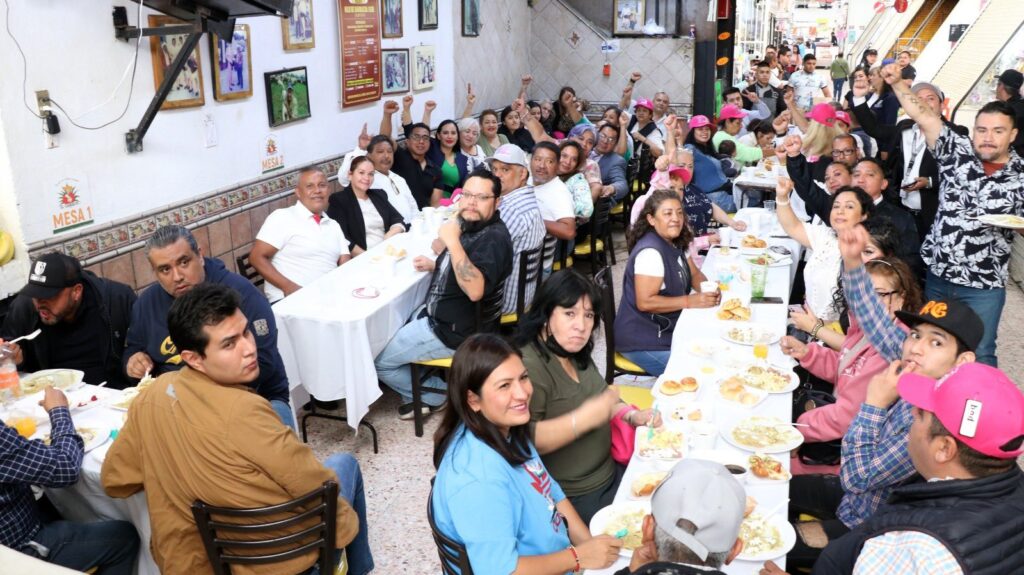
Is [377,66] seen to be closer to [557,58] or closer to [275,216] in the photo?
[275,216]

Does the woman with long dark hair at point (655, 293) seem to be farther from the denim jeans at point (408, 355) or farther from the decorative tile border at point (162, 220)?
the decorative tile border at point (162, 220)

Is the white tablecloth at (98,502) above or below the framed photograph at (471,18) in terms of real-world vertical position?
below

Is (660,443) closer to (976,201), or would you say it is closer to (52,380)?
(52,380)

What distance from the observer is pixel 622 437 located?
3.04 m

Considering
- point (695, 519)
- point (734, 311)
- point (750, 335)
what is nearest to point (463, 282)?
point (734, 311)

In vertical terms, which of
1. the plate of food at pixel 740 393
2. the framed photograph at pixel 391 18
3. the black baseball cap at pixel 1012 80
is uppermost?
the framed photograph at pixel 391 18

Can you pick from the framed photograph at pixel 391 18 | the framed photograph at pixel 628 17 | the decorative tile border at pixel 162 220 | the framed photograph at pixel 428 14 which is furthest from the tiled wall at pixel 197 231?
the framed photograph at pixel 628 17

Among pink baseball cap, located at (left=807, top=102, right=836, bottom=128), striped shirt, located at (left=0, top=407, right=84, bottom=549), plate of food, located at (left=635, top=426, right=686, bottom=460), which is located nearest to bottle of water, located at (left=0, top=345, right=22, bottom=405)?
striped shirt, located at (left=0, top=407, right=84, bottom=549)

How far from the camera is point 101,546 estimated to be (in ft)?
9.48

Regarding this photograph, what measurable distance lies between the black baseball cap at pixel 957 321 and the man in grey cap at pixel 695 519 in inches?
46.7

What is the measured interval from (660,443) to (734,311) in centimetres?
150

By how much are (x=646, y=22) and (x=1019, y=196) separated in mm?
7948

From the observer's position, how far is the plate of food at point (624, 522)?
7.68 ft

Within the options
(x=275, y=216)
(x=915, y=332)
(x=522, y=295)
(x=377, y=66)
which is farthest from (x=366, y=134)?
(x=915, y=332)
